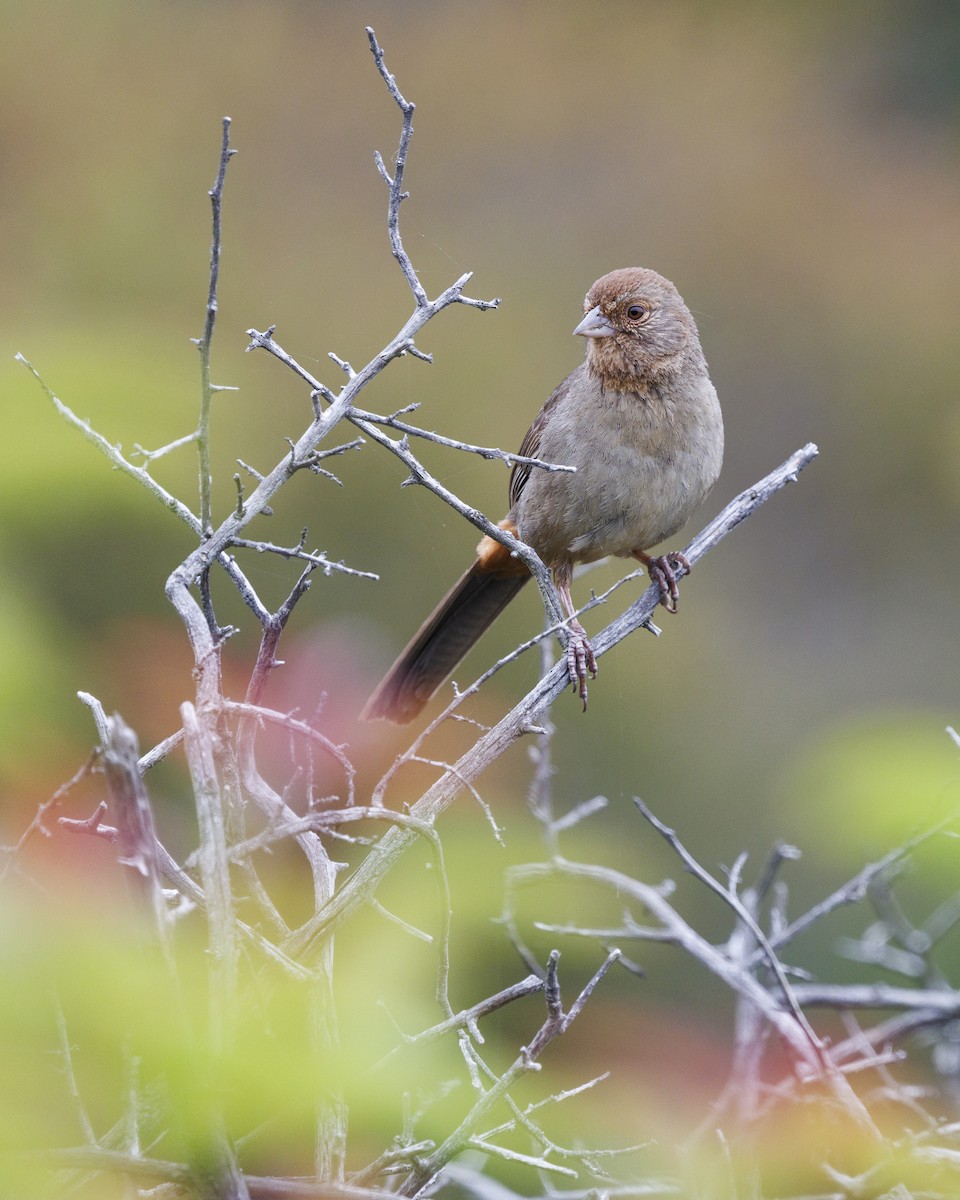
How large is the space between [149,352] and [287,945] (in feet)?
5.55

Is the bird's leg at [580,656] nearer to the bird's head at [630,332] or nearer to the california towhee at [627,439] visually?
the california towhee at [627,439]

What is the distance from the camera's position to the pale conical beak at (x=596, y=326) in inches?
145

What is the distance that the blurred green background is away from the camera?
19.3ft

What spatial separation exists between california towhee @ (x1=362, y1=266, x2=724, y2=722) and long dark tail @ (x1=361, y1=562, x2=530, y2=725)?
64 mm

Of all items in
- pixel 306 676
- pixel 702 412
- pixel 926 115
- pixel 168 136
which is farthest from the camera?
pixel 926 115

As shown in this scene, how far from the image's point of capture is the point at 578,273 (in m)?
6.96

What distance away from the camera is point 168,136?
22.5 ft

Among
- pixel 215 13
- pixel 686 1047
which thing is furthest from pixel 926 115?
pixel 686 1047

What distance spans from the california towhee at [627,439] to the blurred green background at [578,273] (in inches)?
38.9

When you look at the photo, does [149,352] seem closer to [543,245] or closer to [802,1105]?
[802,1105]

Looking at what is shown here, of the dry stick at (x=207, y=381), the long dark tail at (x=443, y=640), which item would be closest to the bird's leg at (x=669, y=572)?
the long dark tail at (x=443, y=640)

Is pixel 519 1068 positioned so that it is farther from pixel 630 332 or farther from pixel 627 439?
pixel 630 332

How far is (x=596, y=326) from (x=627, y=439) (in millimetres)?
361

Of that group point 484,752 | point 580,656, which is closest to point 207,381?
point 484,752
